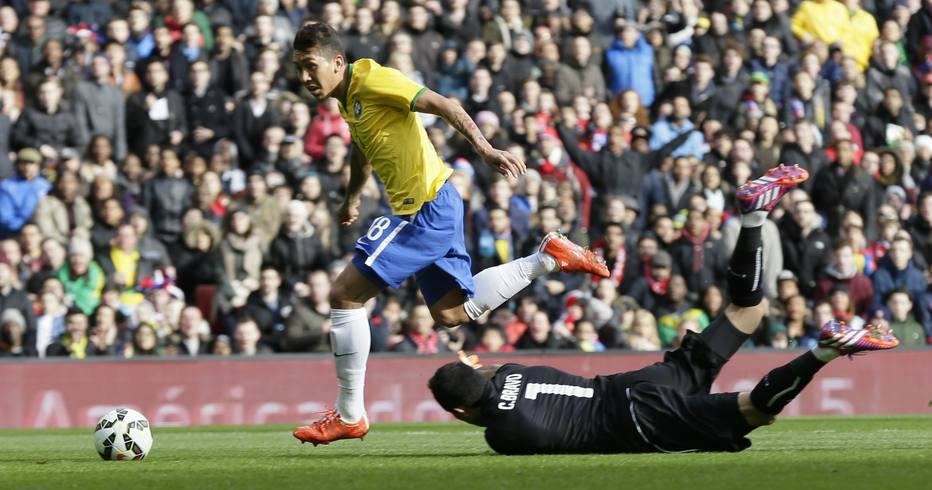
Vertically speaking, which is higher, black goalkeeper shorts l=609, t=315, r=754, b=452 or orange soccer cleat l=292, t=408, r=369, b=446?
black goalkeeper shorts l=609, t=315, r=754, b=452

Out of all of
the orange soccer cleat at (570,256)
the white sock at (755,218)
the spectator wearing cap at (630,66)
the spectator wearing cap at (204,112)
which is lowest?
the spectator wearing cap at (630,66)

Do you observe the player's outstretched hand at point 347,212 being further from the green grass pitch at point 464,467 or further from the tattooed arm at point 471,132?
the green grass pitch at point 464,467

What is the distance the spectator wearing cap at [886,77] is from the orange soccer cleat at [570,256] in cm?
937

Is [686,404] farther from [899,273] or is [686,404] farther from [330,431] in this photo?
[899,273]

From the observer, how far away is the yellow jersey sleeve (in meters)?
8.26

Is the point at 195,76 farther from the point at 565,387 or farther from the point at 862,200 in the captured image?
the point at 565,387

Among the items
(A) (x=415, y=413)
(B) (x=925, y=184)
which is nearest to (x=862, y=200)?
(B) (x=925, y=184)

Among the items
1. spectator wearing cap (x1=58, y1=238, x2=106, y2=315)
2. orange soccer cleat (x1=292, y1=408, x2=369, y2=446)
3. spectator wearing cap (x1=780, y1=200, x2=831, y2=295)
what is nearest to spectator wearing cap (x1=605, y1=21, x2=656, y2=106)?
spectator wearing cap (x1=780, y1=200, x2=831, y2=295)

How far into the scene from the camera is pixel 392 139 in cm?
857

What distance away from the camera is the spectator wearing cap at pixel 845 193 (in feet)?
53.2

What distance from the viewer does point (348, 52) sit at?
52.7 ft

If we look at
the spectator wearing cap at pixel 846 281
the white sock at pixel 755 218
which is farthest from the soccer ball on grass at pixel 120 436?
the spectator wearing cap at pixel 846 281

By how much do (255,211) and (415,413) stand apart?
243 centimetres

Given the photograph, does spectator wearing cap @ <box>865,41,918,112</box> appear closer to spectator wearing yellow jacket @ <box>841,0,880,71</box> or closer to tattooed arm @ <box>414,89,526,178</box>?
spectator wearing yellow jacket @ <box>841,0,880,71</box>
